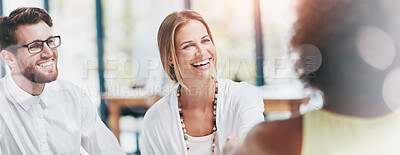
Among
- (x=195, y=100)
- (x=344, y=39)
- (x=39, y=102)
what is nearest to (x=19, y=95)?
(x=39, y=102)

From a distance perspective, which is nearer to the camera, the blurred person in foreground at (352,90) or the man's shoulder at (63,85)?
the blurred person in foreground at (352,90)

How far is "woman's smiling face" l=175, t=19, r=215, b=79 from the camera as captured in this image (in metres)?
1.34

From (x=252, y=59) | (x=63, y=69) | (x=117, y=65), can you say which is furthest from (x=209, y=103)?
(x=63, y=69)

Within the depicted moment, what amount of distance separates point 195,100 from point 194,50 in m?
0.19

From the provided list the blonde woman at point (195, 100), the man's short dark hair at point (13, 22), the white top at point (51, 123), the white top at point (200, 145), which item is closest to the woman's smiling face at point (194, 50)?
the blonde woman at point (195, 100)

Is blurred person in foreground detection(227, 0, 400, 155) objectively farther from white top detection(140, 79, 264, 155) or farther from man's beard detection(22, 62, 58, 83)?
man's beard detection(22, 62, 58, 83)

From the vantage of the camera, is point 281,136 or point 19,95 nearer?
point 281,136

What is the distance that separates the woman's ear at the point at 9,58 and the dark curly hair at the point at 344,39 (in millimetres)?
1087

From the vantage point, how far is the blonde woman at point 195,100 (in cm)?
136

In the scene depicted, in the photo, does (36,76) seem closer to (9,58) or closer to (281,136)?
(9,58)

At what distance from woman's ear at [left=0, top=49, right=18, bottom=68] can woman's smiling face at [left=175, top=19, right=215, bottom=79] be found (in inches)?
23.7

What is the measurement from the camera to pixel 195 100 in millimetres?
1415

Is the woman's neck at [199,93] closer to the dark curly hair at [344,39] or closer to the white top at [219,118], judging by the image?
the white top at [219,118]

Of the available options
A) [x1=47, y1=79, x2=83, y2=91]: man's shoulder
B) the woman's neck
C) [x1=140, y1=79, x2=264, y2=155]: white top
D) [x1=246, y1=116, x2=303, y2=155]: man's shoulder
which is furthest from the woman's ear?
[x1=246, y1=116, x2=303, y2=155]: man's shoulder
